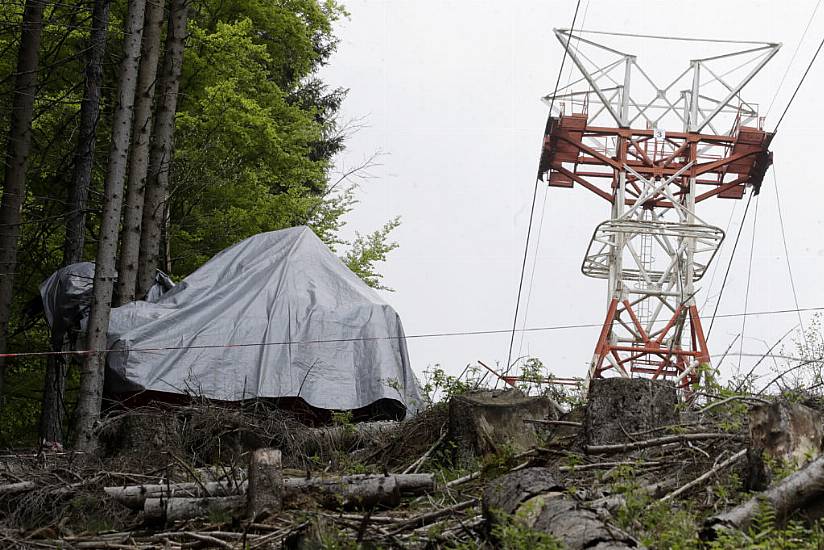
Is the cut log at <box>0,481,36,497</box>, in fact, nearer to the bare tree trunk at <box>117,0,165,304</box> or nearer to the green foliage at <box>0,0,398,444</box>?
the bare tree trunk at <box>117,0,165,304</box>

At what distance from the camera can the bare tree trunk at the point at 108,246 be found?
9914mm

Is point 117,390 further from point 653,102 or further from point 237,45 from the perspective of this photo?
point 653,102

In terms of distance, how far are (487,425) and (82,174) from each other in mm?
9992

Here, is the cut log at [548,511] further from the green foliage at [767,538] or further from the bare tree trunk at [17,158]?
the bare tree trunk at [17,158]

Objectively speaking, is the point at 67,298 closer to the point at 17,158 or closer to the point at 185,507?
the point at 17,158

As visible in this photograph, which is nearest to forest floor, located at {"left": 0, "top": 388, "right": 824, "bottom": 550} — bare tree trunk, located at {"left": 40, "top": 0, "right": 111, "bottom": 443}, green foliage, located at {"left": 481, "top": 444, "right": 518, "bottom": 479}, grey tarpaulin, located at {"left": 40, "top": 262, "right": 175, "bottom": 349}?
green foliage, located at {"left": 481, "top": 444, "right": 518, "bottom": 479}

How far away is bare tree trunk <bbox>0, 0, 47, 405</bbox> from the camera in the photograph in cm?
1300

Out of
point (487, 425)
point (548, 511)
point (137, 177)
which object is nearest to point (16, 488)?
point (487, 425)

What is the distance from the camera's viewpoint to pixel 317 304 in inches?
432

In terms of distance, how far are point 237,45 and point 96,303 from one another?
314 inches

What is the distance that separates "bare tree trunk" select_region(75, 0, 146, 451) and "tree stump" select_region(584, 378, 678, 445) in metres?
5.51

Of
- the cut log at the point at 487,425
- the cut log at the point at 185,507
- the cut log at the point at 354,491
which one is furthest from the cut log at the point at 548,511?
the cut log at the point at 487,425

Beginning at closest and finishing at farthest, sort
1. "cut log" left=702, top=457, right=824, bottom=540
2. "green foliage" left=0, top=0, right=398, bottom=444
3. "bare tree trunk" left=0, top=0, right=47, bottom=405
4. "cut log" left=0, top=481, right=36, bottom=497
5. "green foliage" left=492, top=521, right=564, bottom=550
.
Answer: "green foliage" left=492, top=521, right=564, bottom=550, "cut log" left=702, top=457, right=824, bottom=540, "cut log" left=0, top=481, right=36, bottom=497, "bare tree trunk" left=0, top=0, right=47, bottom=405, "green foliage" left=0, top=0, right=398, bottom=444

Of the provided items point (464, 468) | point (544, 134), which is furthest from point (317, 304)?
point (544, 134)
